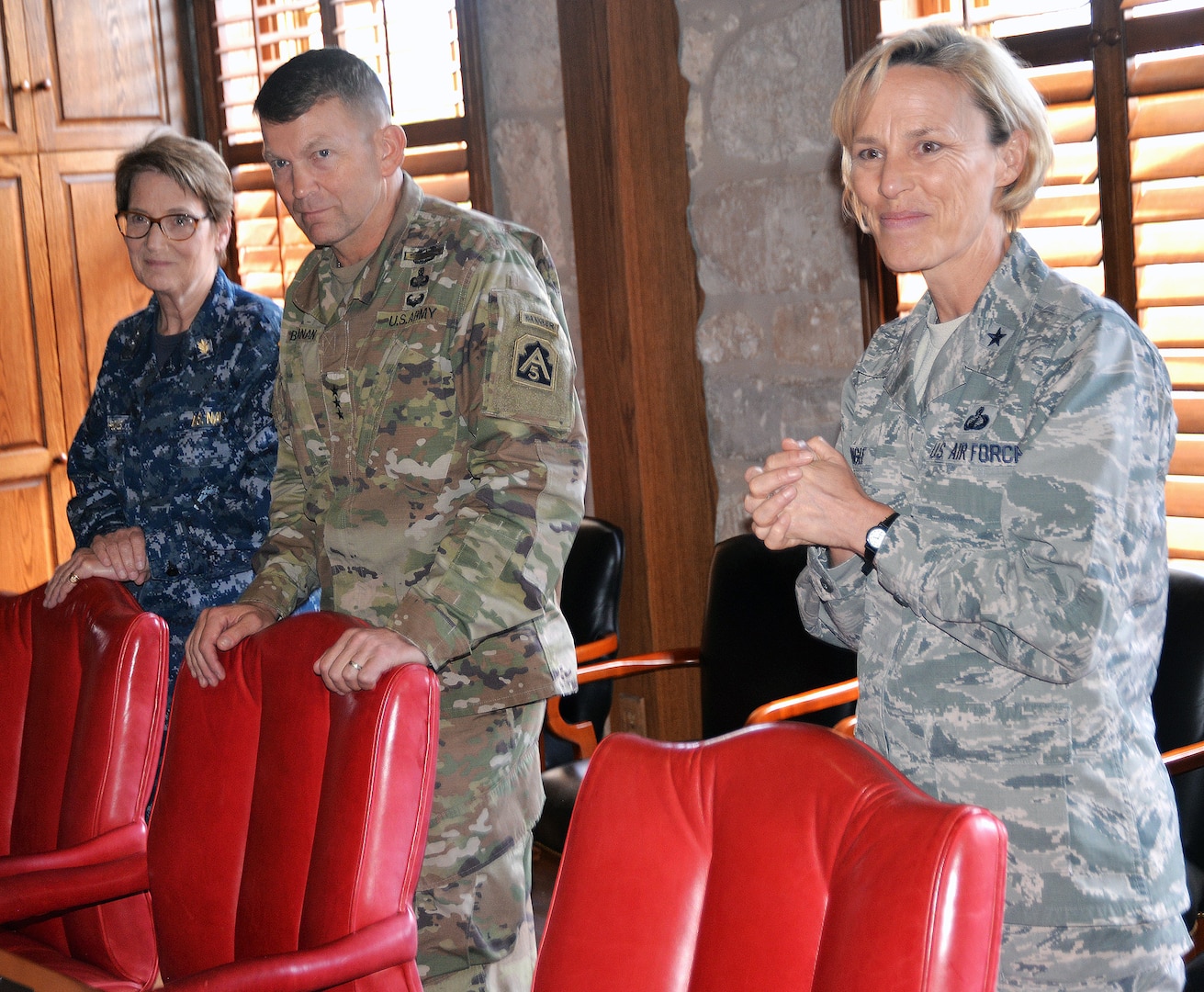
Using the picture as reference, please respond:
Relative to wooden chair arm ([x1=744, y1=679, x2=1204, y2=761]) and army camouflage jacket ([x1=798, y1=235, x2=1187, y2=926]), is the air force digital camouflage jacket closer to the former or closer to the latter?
wooden chair arm ([x1=744, y1=679, x2=1204, y2=761])

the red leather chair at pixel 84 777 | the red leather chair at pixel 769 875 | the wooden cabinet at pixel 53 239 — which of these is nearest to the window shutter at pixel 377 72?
the wooden cabinet at pixel 53 239

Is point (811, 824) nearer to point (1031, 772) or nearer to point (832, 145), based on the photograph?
point (1031, 772)

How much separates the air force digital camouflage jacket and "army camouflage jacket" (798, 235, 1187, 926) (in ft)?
4.76

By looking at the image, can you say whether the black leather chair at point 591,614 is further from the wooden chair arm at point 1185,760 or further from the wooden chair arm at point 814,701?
the wooden chair arm at point 1185,760

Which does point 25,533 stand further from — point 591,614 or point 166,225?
point 591,614

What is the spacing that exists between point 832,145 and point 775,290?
351mm

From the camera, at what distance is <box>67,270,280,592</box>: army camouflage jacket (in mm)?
2404

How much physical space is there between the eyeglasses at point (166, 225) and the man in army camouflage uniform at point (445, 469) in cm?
65

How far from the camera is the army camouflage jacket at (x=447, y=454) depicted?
5.72 ft

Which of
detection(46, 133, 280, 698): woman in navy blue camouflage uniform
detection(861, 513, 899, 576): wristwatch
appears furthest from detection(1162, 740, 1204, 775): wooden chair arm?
detection(46, 133, 280, 698): woman in navy blue camouflage uniform

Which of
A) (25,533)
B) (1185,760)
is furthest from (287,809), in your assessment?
(25,533)

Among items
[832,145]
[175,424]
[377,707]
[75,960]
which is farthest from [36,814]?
[832,145]

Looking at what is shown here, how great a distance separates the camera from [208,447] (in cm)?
241

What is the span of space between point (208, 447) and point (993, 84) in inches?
63.1
